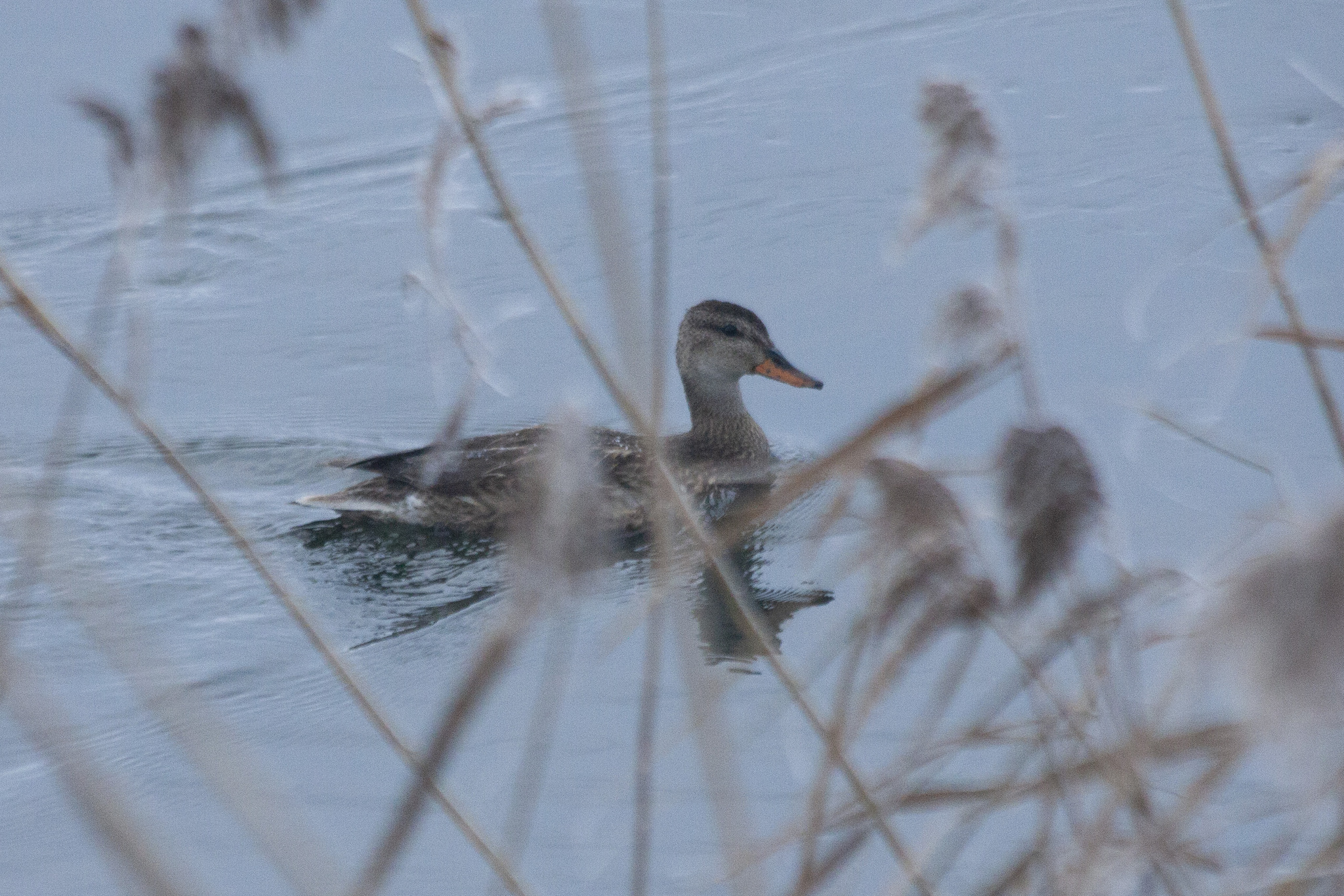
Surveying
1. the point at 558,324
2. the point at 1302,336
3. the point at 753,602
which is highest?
the point at 1302,336

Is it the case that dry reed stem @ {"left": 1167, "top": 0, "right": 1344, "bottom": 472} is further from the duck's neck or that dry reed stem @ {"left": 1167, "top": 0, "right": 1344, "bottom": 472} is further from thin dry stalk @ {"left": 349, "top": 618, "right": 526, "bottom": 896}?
the duck's neck

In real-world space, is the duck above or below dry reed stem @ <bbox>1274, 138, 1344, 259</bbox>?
below

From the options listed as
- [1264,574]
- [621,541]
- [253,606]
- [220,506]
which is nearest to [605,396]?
[621,541]

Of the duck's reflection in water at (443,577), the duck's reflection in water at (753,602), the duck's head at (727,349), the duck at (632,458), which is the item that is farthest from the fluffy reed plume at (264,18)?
the duck's head at (727,349)

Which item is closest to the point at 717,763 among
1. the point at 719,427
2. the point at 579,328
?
the point at 579,328

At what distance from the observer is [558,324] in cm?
591

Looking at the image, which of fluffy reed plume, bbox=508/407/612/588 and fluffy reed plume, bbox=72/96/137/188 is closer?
fluffy reed plume, bbox=508/407/612/588

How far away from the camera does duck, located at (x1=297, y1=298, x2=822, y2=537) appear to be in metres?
5.07

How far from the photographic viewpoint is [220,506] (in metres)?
1.59

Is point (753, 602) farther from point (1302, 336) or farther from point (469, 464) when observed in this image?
point (1302, 336)

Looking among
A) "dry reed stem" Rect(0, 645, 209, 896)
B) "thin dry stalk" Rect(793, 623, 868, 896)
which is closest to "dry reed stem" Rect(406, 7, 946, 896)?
"thin dry stalk" Rect(793, 623, 868, 896)

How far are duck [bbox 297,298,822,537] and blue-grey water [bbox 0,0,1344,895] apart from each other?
125 mm

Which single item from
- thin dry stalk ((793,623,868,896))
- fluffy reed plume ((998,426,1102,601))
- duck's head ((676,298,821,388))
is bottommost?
duck's head ((676,298,821,388))

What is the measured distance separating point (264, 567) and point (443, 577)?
3.32m
